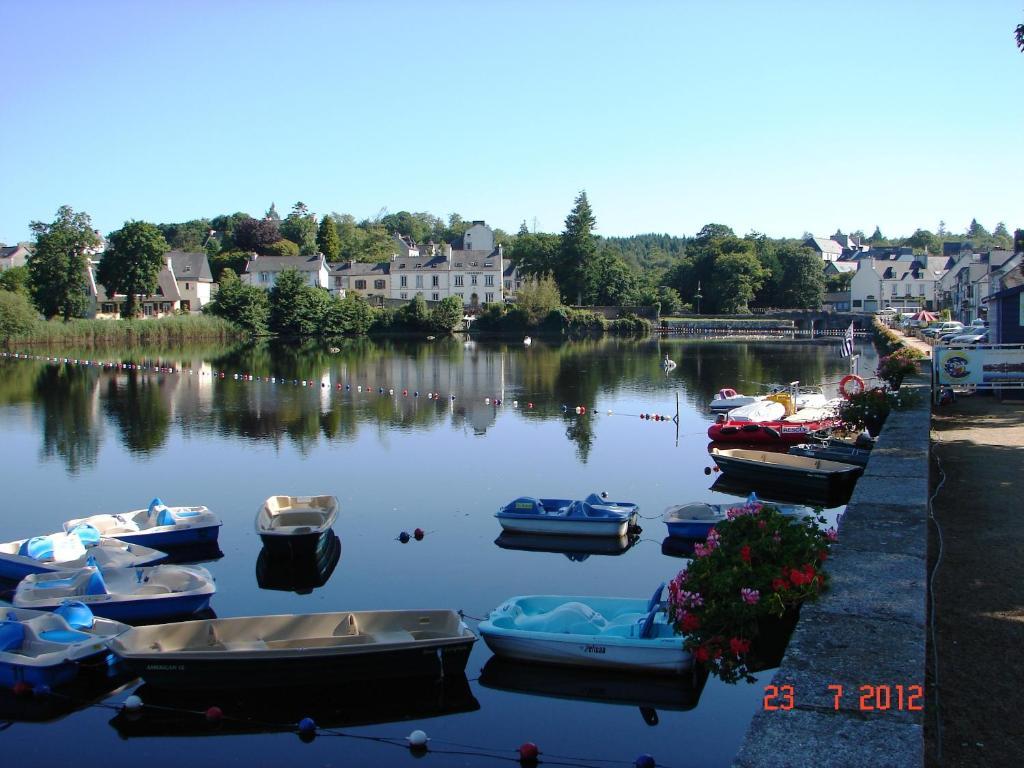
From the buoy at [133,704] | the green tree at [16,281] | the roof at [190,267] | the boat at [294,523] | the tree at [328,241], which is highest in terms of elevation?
the tree at [328,241]

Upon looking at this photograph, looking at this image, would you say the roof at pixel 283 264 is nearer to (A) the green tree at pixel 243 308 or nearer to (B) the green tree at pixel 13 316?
(A) the green tree at pixel 243 308

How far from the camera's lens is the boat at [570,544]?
64.3 feet

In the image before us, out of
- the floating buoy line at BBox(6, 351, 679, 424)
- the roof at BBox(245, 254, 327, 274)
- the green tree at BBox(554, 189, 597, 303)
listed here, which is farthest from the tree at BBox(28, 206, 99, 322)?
the green tree at BBox(554, 189, 597, 303)

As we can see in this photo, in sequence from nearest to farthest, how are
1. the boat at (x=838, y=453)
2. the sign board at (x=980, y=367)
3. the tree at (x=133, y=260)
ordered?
the boat at (x=838, y=453), the sign board at (x=980, y=367), the tree at (x=133, y=260)

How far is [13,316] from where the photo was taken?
273 ft

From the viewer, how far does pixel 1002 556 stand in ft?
43.7

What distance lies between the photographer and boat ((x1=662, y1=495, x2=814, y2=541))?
19.3 meters

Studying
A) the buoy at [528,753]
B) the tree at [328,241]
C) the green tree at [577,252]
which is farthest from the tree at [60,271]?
the buoy at [528,753]

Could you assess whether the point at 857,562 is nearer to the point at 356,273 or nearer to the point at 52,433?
the point at 52,433

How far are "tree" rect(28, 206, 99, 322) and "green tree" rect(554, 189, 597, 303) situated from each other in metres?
59.1

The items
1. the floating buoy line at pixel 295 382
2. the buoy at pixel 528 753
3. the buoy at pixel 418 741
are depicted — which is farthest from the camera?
the floating buoy line at pixel 295 382

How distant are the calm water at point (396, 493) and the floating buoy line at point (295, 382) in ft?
2.11

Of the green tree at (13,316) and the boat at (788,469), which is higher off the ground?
the green tree at (13,316)

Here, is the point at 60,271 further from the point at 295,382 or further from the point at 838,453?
the point at 838,453
